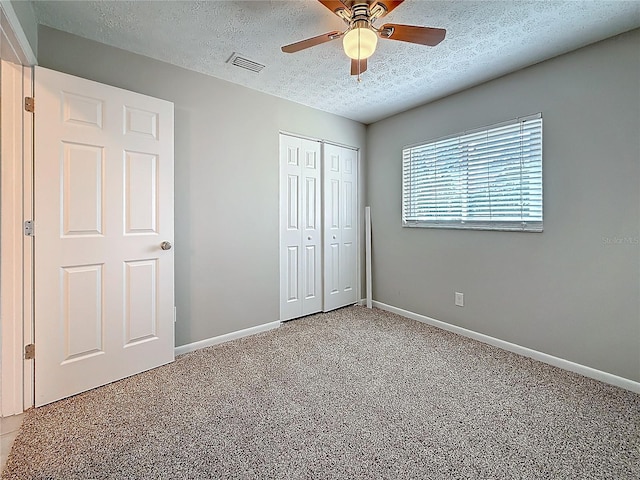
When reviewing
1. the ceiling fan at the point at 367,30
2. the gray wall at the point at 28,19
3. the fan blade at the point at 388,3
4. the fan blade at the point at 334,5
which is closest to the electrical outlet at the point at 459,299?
the ceiling fan at the point at 367,30

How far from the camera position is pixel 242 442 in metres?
1.56

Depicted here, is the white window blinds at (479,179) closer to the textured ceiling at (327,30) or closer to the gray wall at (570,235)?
the gray wall at (570,235)

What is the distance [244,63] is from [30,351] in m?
2.49

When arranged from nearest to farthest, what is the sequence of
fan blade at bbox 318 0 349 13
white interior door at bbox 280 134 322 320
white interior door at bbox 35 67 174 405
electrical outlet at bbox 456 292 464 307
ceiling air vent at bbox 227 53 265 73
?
fan blade at bbox 318 0 349 13 → white interior door at bbox 35 67 174 405 → ceiling air vent at bbox 227 53 265 73 → electrical outlet at bbox 456 292 464 307 → white interior door at bbox 280 134 322 320

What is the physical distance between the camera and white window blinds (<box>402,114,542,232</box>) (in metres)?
2.51

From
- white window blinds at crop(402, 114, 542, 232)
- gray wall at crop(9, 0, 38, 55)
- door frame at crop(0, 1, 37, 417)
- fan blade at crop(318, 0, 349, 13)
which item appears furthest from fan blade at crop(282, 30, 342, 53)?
white window blinds at crop(402, 114, 542, 232)

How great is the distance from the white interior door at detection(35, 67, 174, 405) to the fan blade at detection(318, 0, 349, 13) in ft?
4.78

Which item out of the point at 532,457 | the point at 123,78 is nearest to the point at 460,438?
the point at 532,457

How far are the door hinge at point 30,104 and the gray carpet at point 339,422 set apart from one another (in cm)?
180

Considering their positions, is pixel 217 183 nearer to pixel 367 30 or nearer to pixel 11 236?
pixel 11 236

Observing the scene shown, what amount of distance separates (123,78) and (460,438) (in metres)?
3.24

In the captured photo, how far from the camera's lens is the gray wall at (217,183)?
2383 mm

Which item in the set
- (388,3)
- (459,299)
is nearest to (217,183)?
(388,3)

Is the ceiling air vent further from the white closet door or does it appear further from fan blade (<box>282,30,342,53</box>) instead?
the white closet door
